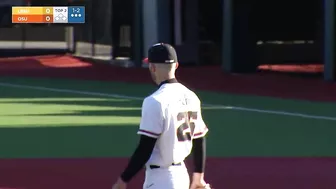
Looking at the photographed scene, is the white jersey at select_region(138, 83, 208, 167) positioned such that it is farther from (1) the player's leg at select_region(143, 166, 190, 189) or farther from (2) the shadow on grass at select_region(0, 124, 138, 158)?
(2) the shadow on grass at select_region(0, 124, 138, 158)

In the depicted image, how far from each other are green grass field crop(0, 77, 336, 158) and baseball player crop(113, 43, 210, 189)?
734 cm

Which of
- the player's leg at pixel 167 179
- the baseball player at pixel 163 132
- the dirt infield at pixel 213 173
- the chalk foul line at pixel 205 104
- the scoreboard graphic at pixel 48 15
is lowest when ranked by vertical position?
the dirt infield at pixel 213 173

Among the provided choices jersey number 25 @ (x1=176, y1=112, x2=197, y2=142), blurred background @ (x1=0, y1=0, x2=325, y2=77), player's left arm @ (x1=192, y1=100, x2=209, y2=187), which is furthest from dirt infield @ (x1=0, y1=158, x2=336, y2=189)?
blurred background @ (x1=0, y1=0, x2=325, y2=77)

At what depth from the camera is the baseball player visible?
5.33 metres

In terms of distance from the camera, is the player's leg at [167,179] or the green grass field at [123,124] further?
the green grass field at [123,124]

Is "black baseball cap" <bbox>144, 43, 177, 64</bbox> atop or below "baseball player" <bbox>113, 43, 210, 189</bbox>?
atop

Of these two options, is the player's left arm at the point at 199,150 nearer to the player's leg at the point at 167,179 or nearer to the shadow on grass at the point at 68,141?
the player's leg at the point at 167,179

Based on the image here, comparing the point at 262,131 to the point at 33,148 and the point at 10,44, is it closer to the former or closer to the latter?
the point at 33,148

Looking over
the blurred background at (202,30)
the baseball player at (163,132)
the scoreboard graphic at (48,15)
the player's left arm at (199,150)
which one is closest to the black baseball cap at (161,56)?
the baseball player at (163,132)

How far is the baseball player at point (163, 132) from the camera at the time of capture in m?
5.33

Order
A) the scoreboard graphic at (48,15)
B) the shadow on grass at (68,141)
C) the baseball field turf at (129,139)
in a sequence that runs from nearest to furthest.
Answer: the baseball field turf at (129,139)
the shadow on grass at (68,141)
the scoreboard graphic at (48,15)

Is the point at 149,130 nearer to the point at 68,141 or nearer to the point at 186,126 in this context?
the point at 186,126

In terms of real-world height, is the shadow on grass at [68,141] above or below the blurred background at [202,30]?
below

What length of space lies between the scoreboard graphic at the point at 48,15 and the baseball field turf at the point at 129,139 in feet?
46.9
